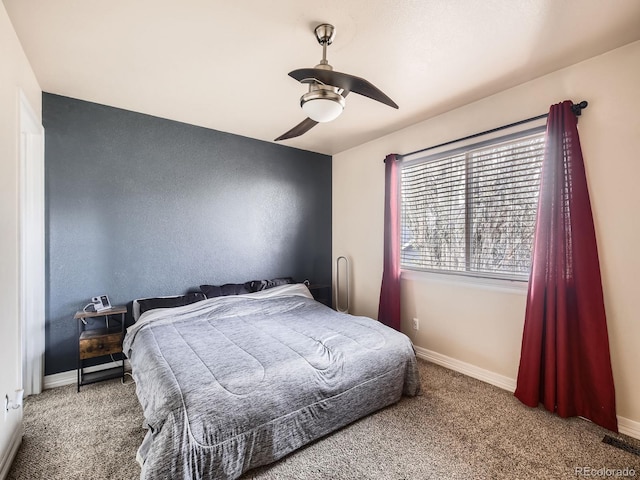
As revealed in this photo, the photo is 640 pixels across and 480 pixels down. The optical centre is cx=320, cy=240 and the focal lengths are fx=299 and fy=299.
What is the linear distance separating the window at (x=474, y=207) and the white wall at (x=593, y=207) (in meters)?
0.18

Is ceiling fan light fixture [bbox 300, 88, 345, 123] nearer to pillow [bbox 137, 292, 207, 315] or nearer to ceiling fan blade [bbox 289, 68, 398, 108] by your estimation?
ceiling fan blade [bbox 289, 68, 398, 108]

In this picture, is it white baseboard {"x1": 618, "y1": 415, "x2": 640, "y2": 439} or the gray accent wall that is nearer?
white baseboard {"x1": 618, "y1": 415, "x2": 640, "y2": 439}

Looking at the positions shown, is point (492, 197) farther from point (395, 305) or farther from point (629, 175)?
point (395, 305)

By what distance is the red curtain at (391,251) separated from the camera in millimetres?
3371

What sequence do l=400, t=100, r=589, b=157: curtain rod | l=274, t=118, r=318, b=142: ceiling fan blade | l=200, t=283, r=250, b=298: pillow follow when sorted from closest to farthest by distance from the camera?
1. l=400, t=100, r=589, b=157: curtain rod
2. l=274, t=118, r=318, b=142: ceiling fan blade
3. l=200, t=283, r=250, b=298: pillow

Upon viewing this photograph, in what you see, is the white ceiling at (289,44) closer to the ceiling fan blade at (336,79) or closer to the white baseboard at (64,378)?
the ceiling fan blade at (336,79)

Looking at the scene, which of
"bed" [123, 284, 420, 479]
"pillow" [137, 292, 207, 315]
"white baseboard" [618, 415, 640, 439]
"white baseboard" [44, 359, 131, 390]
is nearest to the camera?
"bed" [123, 284, 420, 479]

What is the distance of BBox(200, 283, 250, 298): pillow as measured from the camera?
3.26m

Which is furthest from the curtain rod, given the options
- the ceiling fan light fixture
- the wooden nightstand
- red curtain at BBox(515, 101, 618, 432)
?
the wooden nightstand

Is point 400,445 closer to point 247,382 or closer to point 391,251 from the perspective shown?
point 247,382

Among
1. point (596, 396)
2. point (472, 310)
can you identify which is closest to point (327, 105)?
point (472, 310)

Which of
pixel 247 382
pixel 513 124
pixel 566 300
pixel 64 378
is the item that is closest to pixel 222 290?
pixel 64 378

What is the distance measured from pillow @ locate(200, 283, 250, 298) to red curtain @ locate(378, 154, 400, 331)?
63.6 inches

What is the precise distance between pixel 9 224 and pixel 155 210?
141 cm
